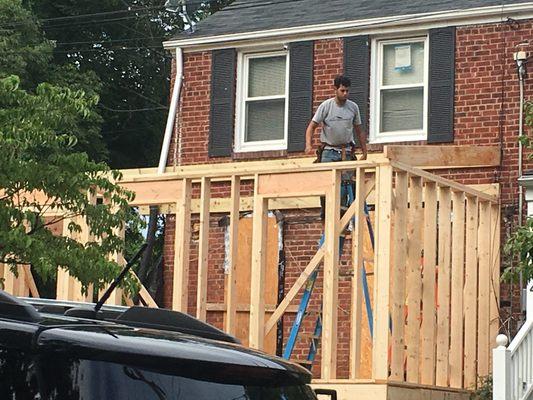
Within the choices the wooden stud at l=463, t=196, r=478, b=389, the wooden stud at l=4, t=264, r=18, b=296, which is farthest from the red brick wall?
the wooden stud at l=4, t=264, r=18, b=296

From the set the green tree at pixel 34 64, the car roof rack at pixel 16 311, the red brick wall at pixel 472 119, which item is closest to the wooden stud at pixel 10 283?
the red brick wall at pixel 472 119

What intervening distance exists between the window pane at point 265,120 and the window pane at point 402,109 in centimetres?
171

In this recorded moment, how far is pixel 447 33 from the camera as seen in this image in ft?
64.2

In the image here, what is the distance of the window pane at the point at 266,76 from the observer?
21016 millimetres

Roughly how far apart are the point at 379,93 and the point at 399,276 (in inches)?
215

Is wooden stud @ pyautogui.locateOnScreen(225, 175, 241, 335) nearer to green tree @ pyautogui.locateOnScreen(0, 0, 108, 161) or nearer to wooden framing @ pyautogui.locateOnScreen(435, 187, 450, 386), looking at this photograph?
wooden framing @ pyautogui.locateOnScreen(435, 187, 450, 386)

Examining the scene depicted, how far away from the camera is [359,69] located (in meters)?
20.2

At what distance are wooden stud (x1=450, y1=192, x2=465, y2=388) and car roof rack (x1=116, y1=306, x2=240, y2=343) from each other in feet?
36.1

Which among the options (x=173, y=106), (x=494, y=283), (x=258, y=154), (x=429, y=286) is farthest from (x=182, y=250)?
(x=173, y=106)

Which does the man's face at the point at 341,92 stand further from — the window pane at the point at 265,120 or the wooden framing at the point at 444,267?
the window pane at the point at 265,120

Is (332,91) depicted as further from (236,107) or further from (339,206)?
(339,206)

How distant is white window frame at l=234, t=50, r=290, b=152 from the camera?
20.8 meters

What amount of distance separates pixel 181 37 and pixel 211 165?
2.28 meters

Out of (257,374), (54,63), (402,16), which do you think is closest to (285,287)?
(402,16)
